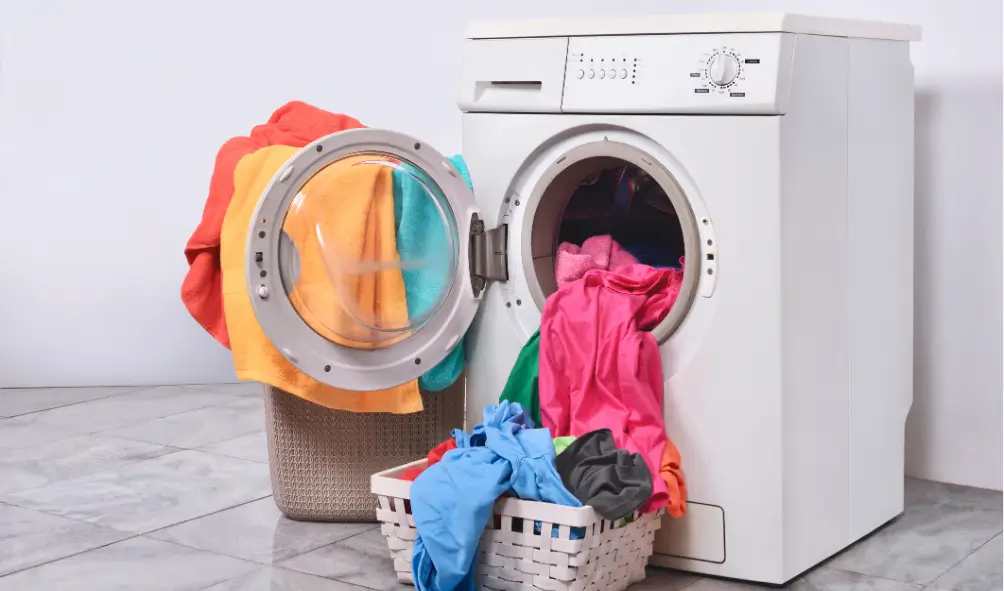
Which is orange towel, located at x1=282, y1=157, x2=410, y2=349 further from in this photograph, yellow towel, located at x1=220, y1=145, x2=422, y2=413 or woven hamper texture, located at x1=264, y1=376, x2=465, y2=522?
woven hamper texture, located at x1=264, y1=376, x2=465, y2=522

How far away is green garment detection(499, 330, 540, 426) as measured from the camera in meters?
2.04

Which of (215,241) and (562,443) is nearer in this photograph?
(562,443)

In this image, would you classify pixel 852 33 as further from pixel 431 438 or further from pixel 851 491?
pixel 431 438

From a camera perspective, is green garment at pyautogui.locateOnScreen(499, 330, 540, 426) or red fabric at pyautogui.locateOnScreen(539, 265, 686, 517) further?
green garment at pyautogui.locateOnScreen(499, 330, 540, 426)

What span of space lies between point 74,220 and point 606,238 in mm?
1837

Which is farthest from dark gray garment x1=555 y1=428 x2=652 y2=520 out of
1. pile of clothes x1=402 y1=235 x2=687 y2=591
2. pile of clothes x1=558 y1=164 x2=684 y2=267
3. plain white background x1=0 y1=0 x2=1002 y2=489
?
plain white background x1=0 y1=0 x2=1002 y2=489

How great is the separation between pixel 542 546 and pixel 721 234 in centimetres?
54

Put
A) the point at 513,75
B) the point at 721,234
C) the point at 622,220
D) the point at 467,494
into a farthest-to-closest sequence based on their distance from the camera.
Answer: the point at 622,220 < the point at 513,75 < the point at 721,234 < the point at 467,494

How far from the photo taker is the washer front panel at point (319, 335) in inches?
72.9

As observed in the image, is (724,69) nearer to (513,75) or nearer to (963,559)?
(513,75)

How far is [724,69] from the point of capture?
1.83 meters

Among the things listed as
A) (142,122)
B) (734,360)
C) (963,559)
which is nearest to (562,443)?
(734,360)

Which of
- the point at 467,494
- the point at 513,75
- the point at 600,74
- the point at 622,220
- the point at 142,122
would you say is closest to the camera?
the point at 467,494

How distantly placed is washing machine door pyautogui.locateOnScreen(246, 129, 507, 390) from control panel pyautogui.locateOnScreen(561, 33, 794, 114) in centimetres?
27
